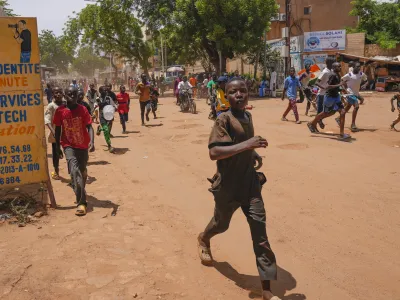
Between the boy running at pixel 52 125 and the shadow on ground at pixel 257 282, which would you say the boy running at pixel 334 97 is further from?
the shadow on ground at pixel 257 282

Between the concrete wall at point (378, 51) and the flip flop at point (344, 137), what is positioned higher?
the concrete wall at point (378, 51)

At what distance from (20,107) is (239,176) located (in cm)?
309

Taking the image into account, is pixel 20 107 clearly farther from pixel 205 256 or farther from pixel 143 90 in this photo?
pixel 143 90

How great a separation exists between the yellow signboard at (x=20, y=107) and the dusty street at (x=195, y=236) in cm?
69

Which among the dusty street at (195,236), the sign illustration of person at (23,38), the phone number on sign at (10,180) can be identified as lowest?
the dusty street at (195,236)

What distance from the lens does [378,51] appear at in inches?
1037

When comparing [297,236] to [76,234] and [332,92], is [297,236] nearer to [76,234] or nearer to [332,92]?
[76,234]

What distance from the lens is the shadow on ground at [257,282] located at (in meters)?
3.22

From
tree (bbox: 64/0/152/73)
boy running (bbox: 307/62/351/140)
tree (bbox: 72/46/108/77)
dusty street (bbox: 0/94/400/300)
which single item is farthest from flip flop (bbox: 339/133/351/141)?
tree (bbox: 72/46/108/77)

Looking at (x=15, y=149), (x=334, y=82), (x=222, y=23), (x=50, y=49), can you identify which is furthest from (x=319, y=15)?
(x=50, y=49)

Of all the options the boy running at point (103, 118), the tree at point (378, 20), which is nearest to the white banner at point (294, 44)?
the tree at point (378, 20)

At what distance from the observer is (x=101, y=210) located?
527 centimetres

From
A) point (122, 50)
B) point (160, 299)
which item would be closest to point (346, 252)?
point (160, 299)

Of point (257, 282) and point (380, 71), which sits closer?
point (257, 282)
